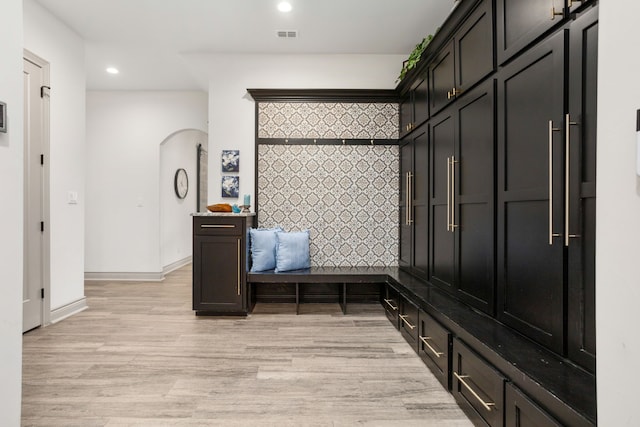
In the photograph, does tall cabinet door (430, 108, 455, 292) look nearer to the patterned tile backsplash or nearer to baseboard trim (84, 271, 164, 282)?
the patterned tile backsplash

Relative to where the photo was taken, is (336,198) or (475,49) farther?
(336,198)

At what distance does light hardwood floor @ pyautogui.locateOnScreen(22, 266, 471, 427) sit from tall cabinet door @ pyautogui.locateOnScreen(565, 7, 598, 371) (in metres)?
0.82

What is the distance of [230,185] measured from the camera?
14.1 ft

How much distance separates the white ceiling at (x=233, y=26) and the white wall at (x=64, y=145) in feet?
0.78

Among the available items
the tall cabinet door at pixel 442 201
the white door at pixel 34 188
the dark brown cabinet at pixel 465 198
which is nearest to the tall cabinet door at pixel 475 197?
the dark brown cabinet at pixel 465 198

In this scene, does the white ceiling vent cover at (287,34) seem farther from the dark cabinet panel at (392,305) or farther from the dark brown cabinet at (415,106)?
the dark cabinet panel at (392,305)

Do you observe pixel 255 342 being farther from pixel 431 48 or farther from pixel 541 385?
pixel 431 48

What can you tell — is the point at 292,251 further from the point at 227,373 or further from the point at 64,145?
the point at 64,145

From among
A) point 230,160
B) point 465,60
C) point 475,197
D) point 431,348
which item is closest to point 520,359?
point 431,348

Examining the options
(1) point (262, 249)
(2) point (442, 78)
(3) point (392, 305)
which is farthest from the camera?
(1) point (262, 249)

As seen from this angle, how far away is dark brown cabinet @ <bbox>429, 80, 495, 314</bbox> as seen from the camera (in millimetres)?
2150

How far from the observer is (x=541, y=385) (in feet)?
4.25

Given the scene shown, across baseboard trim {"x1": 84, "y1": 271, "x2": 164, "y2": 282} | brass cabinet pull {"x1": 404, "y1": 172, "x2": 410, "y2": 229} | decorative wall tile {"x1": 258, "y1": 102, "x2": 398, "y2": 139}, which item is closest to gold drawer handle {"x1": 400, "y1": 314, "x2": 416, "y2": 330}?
brass cabinet pull {"x1": 404, "y1": 172, "x2": 410, "y2": 229}
